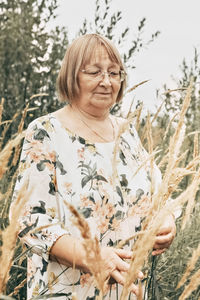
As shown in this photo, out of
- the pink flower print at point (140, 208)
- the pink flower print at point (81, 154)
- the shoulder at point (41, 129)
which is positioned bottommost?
the pink flower print at point (140, 208)

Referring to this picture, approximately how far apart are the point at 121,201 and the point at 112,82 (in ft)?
1.64

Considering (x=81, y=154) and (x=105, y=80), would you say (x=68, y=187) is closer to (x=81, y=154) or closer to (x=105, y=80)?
(x=81, y=154)

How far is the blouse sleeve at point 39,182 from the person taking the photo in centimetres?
136

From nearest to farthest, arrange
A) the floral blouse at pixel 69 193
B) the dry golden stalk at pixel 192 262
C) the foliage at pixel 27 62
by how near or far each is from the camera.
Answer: the dry golden stalk at pixel 192 262
the floral blouse at pixel 69 193
the foliage at pixel 27 62

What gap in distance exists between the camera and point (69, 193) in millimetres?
1550

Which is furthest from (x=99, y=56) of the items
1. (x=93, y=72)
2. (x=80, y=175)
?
(x=80, y=175)

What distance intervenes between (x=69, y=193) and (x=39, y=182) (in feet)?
0.44

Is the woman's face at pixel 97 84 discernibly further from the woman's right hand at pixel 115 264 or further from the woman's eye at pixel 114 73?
the woman's right hand at pixel 115 264

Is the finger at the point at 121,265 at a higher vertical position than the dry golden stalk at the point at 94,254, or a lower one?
lower

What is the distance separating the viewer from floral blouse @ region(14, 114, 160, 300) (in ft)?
4.83

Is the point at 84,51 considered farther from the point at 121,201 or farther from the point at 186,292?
the point at 186,292

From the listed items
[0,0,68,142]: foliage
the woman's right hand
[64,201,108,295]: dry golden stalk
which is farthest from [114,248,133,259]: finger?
[0,0,68,142]: foliage

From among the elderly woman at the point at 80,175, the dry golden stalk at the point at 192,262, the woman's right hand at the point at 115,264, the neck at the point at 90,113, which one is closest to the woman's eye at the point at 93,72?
the elderly woman at the point at 80,175

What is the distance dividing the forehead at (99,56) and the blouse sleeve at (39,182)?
336mm
